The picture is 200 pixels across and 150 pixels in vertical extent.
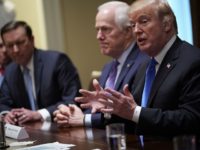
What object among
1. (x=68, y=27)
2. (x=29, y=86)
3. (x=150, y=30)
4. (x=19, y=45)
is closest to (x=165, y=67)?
(x=150, y=30)

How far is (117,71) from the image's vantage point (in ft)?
10.5

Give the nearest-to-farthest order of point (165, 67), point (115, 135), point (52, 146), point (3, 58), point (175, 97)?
point (115, 135) < point (52, 146) < point (175, 97) < point (165, 67) < point (3, 58)

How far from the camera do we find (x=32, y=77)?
3.93 meters

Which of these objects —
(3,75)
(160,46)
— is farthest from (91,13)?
(160,46)

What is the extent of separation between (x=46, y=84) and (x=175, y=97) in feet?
5.53

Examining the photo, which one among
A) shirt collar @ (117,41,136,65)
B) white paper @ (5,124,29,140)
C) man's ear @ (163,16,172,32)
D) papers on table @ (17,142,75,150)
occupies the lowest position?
white paper @ (5,124,29,140)

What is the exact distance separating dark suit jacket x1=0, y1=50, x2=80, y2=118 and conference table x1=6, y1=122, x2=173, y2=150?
81 centimetres

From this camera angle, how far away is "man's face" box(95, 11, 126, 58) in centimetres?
323

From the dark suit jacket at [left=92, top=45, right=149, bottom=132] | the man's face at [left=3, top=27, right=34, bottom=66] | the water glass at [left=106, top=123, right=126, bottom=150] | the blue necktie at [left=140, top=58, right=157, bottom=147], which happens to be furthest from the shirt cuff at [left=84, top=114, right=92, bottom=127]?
the man's face at [left=3, top=27, right=34, bottom=66]

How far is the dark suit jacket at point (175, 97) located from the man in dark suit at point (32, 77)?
4.50ft

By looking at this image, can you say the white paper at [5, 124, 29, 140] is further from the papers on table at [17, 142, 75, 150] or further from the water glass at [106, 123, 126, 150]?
the water glass at [106, 123, 126, 150]

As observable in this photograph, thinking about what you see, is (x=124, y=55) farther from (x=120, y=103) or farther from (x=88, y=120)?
(x=120, y=103)

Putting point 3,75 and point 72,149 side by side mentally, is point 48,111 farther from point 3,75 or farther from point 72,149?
point 72,149

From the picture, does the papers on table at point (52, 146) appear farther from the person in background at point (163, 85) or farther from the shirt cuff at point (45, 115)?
the shirt cuff at point (45, 115)
